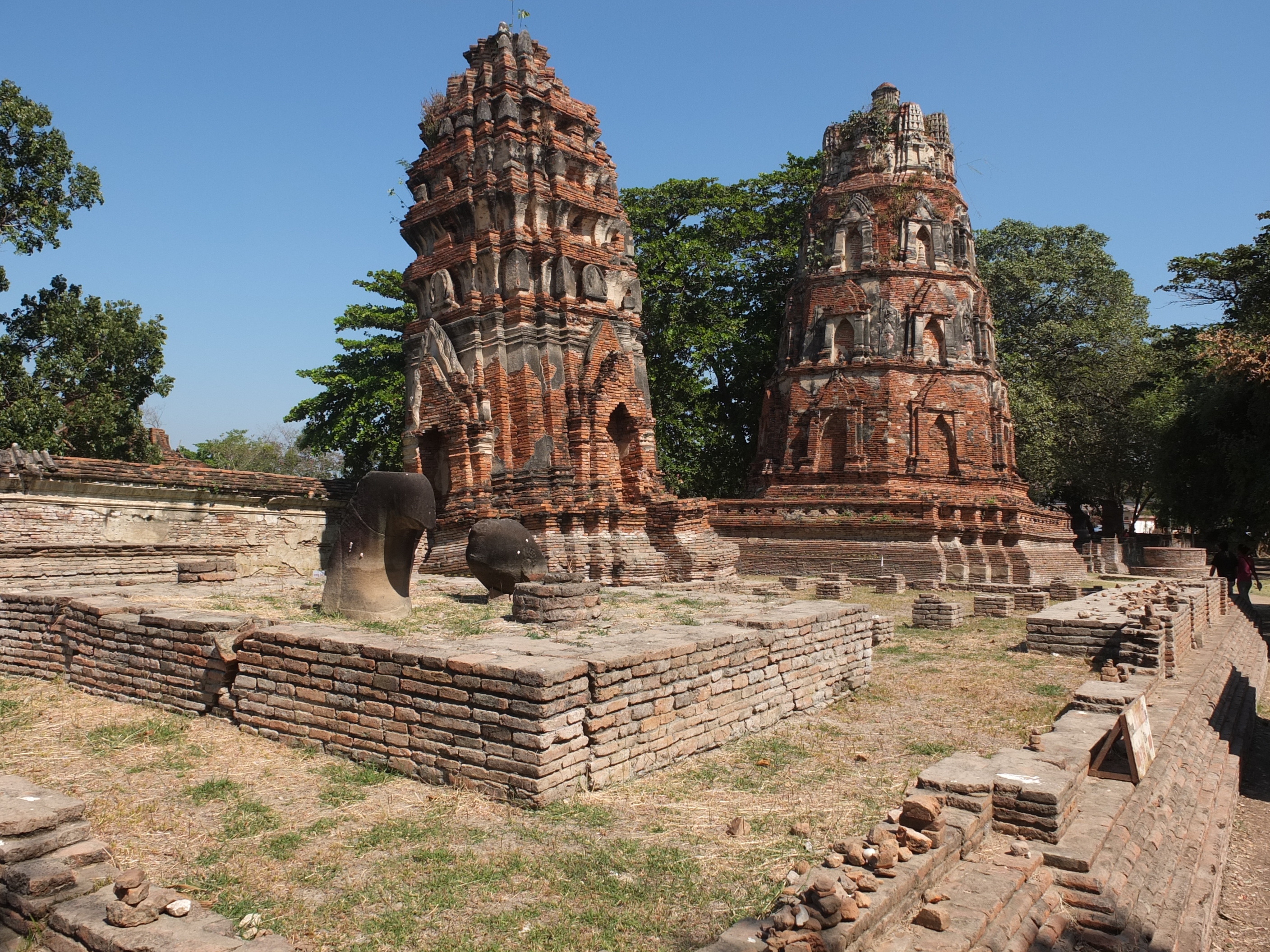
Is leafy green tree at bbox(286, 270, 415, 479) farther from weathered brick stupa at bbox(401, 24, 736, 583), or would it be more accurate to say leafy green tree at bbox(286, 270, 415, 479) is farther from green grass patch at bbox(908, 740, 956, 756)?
green grass patch at bbox(908, 740, 956, 756)

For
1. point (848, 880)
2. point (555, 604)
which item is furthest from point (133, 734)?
point (848, 880)

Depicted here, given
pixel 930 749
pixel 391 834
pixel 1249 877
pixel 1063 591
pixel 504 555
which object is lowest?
pixel 1249 877

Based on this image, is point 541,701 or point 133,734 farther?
point 133,734

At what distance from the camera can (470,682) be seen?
518 cm

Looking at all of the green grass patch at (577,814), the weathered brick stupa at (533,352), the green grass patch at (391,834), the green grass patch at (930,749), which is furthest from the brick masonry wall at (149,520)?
the green grass patch at (930,749)

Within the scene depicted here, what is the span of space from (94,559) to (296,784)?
9.74m

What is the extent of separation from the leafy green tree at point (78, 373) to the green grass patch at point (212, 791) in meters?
14.4

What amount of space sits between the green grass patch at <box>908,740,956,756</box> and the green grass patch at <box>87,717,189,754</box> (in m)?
5.17

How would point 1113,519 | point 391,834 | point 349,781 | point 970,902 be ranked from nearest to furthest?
1. point 970,902
2. point 391,834
3. point 349,781
4. point 1113,519

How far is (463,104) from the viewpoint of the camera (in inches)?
653

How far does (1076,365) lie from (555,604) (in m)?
31.6

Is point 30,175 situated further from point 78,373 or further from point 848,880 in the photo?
point 848,880

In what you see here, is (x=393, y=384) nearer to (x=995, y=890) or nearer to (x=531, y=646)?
(x=531, y=646)

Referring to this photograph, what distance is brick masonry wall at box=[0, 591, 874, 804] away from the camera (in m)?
5.07
